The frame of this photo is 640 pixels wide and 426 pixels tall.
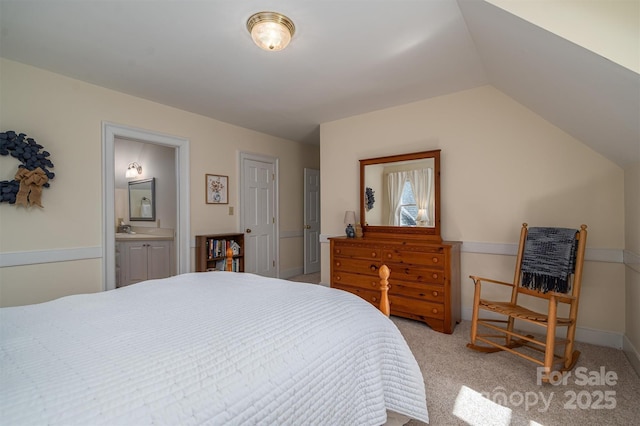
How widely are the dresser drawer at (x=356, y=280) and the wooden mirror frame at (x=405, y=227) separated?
514 mm

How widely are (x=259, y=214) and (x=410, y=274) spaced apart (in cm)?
259

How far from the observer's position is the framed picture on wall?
3.88m

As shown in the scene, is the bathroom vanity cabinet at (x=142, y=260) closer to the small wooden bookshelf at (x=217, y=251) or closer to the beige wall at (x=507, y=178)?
the small wooden bookshelf at (x=217, y=251)

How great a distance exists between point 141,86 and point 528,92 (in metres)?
3.55

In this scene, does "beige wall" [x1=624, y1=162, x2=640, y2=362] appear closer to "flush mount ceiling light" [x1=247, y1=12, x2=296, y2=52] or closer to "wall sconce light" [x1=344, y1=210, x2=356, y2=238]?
"wall sconce light" [x1=344, y1=210, x2=356, y2=238]

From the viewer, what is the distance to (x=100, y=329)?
1.14 m

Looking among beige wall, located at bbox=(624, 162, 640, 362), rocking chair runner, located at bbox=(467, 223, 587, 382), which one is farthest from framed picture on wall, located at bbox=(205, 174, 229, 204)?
beige wall, located at bbox=(624, 162, 640, 362)

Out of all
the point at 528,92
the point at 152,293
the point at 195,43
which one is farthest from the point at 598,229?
the point at 195,43

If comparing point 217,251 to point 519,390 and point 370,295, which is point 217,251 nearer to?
point 370,295

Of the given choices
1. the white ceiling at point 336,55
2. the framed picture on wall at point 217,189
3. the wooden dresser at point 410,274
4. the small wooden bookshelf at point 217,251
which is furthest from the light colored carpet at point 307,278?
the white ceiling at point 336,55

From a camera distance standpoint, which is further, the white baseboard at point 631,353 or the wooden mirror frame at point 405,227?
the wooden mirror frame at point 405,227

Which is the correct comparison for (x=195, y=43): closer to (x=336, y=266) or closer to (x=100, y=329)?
(x=100, y=329)

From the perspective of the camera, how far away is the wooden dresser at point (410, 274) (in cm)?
271

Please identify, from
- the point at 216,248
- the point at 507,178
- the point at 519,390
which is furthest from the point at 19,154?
the point at 507,178
